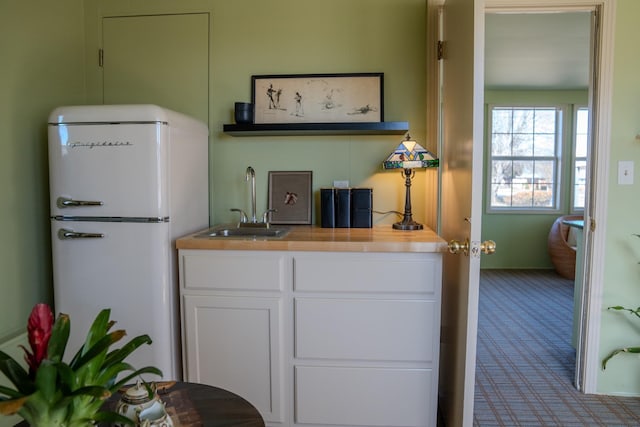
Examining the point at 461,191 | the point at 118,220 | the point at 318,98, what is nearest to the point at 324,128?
the point at 318,98

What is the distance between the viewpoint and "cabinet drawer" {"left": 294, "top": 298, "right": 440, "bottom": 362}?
1.86m

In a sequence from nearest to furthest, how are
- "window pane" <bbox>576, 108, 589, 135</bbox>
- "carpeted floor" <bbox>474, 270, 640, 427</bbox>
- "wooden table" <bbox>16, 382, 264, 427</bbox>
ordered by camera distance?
1. "wooden table" <bbox>16, 382, 264, 427</bbox>
2. "carpeted floor" <bbox>474, 270, 640, 427</bbox>
3. "window pane" <bbox>576, 108, 589, 135</bbox>

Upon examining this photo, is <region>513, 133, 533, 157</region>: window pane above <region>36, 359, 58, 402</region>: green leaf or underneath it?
above

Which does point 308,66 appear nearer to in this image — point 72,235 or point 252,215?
point 252,215

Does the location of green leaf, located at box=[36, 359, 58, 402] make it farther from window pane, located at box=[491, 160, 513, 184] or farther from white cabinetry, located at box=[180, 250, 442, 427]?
window pane, located at box=[491, 160, 513, 184]

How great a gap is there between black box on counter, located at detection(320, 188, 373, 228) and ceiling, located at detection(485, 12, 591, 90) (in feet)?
4.84

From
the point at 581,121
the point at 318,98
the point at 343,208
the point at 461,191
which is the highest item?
the point at 581,121

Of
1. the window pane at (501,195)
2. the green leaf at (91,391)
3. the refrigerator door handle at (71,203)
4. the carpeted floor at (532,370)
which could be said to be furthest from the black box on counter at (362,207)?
the window pane at (501,195)

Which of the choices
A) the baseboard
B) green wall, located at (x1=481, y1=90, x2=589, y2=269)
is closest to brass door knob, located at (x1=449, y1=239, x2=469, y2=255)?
the baseboard

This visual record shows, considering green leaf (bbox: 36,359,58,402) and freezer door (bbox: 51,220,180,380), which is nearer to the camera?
green leaf (bbox: 36,359,58,402)

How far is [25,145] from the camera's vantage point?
2088 mm

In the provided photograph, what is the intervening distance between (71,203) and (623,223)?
9.03 ft

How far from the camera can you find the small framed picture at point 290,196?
2.53 meters

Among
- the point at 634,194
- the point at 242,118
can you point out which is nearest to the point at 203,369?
the point at 242,118
